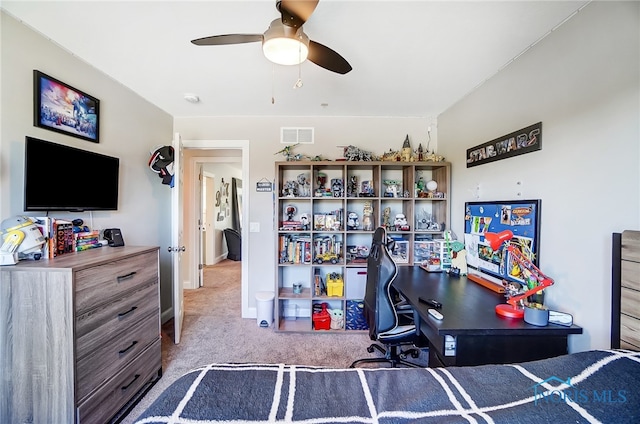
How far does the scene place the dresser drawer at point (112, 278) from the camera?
1338 mm

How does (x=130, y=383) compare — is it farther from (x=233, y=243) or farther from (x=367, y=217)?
(x=233, y=243)

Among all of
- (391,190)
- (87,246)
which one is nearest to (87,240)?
(87,246)

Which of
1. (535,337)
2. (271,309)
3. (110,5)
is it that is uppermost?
(110,5)

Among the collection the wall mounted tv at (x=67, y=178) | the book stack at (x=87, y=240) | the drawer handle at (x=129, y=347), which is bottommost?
the drawer handle at (x=129, y=347)

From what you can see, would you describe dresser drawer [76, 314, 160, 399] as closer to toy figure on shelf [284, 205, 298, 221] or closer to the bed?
the bed

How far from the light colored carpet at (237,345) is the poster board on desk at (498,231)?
104cm

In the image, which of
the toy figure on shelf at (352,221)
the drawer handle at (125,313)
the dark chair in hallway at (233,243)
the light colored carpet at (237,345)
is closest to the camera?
the drawer handle at (125,313)

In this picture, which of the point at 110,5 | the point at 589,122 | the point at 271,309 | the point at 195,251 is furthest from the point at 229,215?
the point at 589,122

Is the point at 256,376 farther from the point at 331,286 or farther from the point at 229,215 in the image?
the point at 229,215

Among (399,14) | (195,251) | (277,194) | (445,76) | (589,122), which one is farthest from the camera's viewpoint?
(195,251)

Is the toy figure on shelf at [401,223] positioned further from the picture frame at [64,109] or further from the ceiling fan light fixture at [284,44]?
the picture frame at [64,109]

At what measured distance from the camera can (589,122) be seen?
1321 mm

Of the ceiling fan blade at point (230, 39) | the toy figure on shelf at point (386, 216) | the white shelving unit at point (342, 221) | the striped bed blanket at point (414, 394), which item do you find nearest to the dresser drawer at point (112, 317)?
the striped bed blanket at point (414, 394)

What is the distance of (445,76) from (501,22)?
62 cm
